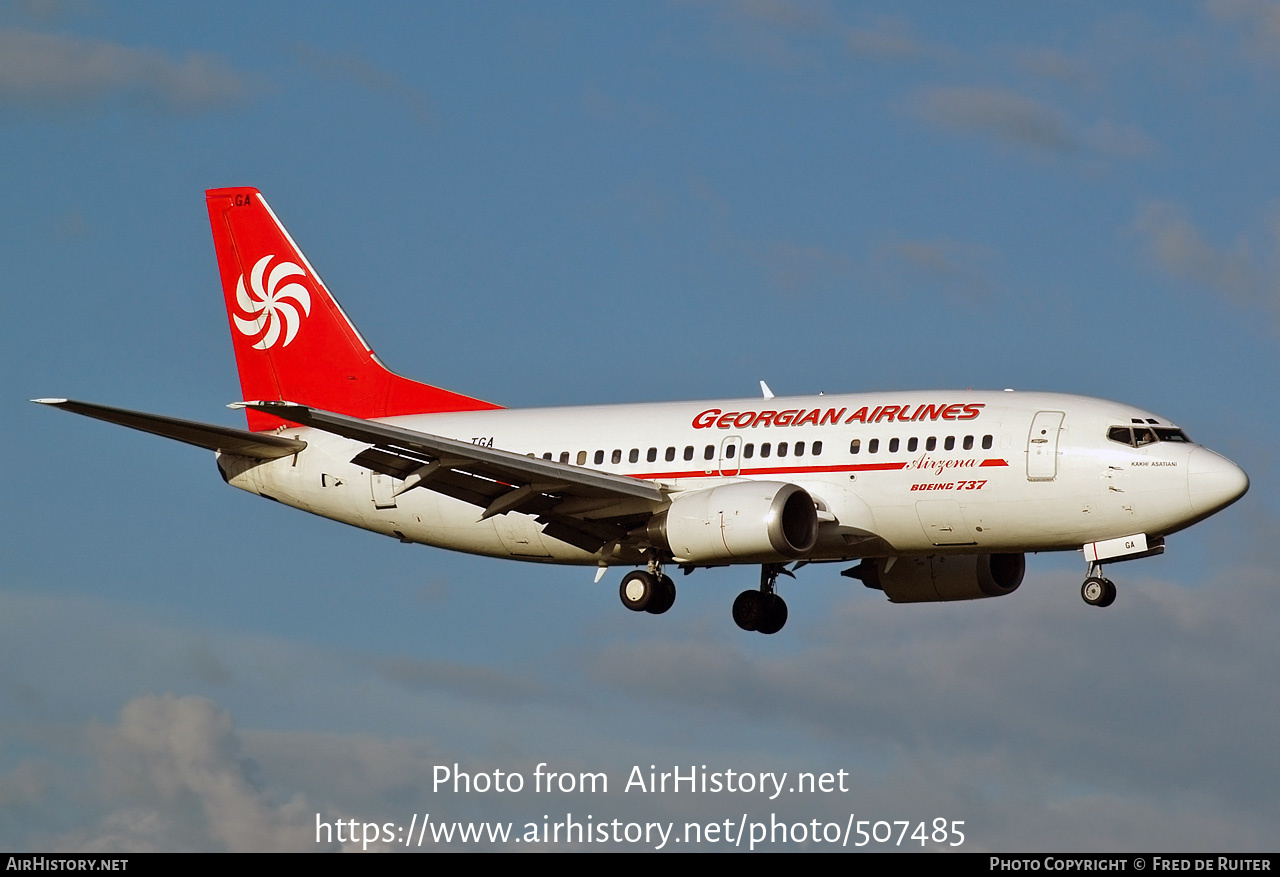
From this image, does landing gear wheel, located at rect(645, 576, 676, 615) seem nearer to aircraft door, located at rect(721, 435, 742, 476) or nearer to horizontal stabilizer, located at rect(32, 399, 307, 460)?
aircraft door, located at rect(721, 435, 742, 476)

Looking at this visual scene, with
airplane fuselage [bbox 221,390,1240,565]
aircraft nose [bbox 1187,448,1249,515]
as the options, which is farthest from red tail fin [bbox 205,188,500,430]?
aircraft nose [bbox 1187,448,1249,515]

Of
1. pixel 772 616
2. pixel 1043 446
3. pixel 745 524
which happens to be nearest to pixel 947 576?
pixel 772 616

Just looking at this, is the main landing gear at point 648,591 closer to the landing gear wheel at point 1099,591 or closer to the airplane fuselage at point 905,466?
the airplane fuselage at point 905,466

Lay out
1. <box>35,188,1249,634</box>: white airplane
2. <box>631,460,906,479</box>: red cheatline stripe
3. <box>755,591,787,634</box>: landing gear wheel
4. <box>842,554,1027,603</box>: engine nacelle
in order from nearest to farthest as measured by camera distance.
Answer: <box>35,188,1249,634</box>: white airplane
<box>631,460,906,479</box>: red cheatline stripe
<box>842,554,1027,603</box>: engine nacelle
<box>755,591,787,634</box>: landing gear wheel

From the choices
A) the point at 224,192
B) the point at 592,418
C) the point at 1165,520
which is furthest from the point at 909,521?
the point at 224,192

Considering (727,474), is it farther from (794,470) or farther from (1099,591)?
(1099,591)

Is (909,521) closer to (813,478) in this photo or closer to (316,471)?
(813,478)

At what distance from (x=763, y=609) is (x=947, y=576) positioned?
512cm

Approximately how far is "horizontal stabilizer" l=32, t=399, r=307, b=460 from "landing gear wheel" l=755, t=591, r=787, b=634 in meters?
13.7

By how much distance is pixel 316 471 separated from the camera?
55469 mm

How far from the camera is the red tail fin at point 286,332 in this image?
58.4 m

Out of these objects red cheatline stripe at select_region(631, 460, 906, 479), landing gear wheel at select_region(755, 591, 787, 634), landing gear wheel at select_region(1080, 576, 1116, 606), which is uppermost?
red cheatline stripe at select_region(631, 460, 906, 479)

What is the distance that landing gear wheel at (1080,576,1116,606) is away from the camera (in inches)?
1841

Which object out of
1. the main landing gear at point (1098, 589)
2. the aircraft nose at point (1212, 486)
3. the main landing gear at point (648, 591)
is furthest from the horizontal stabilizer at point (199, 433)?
the aircraft nose at point (1212, 486)
